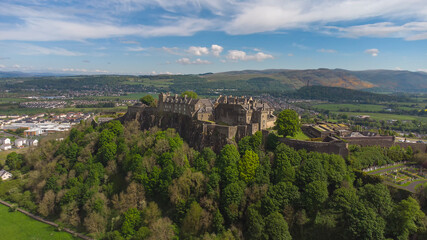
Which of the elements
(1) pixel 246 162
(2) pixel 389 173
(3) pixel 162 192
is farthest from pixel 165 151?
(2) pixel 389 173

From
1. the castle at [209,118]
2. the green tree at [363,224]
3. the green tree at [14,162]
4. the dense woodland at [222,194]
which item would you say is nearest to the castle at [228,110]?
the castle at [209,118]

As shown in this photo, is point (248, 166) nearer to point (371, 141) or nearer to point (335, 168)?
point (335, 168)

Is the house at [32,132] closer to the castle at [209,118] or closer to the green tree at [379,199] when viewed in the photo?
the castle at [209,118]

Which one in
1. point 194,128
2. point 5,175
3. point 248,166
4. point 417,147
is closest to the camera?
point 248,166

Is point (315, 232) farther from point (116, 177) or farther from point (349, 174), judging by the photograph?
point (116, 177)

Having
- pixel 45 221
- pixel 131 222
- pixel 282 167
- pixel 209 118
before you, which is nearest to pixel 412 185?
pixel 282 167

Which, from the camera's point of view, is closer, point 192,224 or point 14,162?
point 192,224

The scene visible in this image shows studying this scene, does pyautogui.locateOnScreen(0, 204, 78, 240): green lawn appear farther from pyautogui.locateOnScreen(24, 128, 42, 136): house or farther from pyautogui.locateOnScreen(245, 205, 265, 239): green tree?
pyautogui.locateOnScreen(24, 128, 42, 136): house
